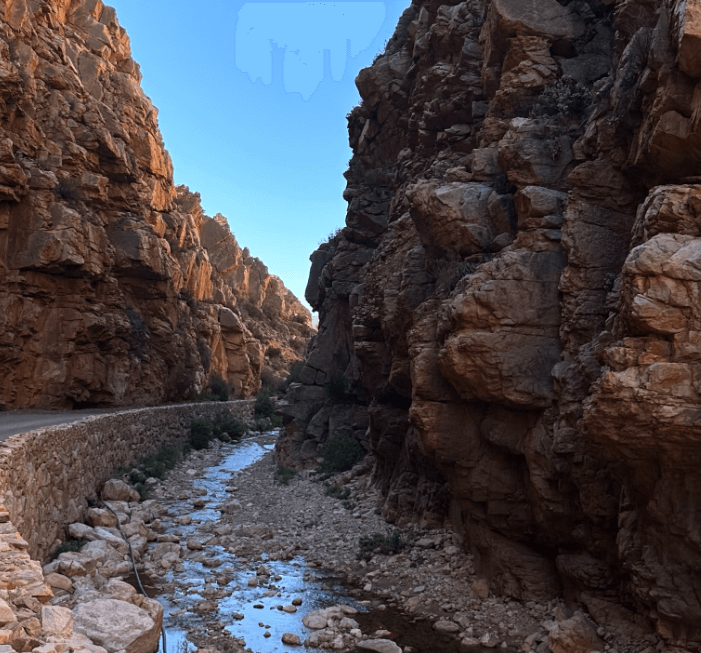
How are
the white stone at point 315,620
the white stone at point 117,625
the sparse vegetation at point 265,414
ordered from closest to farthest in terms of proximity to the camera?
the white stone at point 117,625 → the white stone at point 315,620 → the sparse vegetation at point 265,414

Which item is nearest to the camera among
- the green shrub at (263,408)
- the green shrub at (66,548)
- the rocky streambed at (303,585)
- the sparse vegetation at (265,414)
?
the rocky streambed at (303,585)

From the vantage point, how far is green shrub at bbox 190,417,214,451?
3131cm

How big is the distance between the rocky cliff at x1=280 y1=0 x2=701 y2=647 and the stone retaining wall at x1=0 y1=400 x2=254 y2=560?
6.40 meters

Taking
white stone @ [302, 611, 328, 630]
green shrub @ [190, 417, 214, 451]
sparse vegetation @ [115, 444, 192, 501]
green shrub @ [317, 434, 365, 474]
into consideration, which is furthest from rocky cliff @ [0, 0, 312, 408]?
white stone @ [302, 611, 328, 630]

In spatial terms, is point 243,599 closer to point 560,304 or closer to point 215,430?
point 560,304

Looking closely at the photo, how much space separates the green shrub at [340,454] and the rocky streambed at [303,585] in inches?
121

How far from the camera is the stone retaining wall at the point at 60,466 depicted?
33.9 feet

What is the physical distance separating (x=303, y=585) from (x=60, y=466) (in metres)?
5.64

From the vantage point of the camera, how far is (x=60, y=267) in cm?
2423

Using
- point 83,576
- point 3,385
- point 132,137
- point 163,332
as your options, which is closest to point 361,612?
point 83,576

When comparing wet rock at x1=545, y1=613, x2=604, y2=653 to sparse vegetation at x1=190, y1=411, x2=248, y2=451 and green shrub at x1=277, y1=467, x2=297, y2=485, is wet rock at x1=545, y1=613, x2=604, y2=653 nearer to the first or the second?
green shrub at x1=277, y1=467, x2=297, y2=485

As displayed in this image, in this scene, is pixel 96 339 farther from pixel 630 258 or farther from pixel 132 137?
pixel 630 258

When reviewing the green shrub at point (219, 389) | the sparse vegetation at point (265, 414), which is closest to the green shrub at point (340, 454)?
the sparse vegetation at point (265, 414)

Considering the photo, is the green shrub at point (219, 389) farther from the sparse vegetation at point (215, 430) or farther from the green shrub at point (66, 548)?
the green shrub at point (66, 548)
